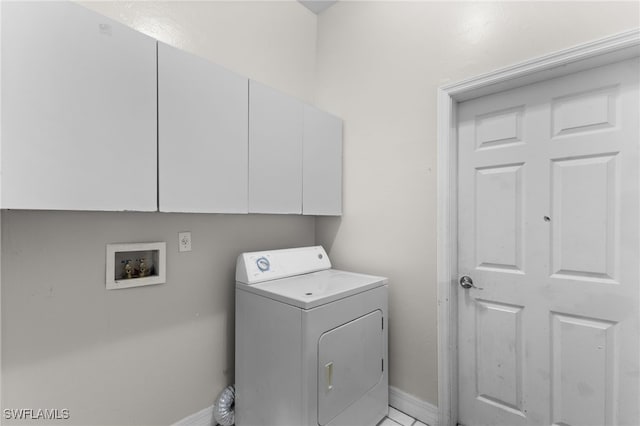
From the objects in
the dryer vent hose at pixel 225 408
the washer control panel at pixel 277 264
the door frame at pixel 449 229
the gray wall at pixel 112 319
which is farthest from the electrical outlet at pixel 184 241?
the door frame at pixel 449 229

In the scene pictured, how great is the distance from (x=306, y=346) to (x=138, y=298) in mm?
922

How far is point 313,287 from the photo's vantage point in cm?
168

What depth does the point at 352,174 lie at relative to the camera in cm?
223

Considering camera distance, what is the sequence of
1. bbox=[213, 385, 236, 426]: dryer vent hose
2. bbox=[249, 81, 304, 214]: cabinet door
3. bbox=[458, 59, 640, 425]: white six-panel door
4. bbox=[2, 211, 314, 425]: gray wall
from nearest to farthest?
bbox=[2, 211, 314, 425]: gray wall
bbox=[458, 59, 640, 425]: white six-panel door
bbox=[249, 81, 304, 214]: cabinet door
bbox=[213, 385, 236, 426]: dryer vent hose

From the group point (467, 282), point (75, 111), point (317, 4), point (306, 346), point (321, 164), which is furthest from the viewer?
point (317, 4)

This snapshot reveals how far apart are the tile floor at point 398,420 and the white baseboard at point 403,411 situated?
3cm

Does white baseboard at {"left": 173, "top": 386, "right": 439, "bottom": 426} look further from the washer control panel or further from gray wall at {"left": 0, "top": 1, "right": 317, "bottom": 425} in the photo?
the washer control panel

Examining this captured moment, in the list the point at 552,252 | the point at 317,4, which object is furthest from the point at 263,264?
the point at 317,4

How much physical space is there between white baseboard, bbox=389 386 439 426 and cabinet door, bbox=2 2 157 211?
6.28 ft

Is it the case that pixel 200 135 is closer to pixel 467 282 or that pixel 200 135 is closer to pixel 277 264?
pixel 277 264

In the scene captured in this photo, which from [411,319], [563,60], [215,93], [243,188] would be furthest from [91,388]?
[563,60]

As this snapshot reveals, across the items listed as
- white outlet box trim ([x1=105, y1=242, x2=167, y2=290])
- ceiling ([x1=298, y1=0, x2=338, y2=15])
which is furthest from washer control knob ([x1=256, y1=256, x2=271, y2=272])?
ceiling ([x1=298, y1=0, x2=338, y2=15])

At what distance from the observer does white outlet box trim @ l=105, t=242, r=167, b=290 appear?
56.7 inches

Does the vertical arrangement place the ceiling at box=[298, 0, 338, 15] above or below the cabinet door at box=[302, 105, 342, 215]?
above
